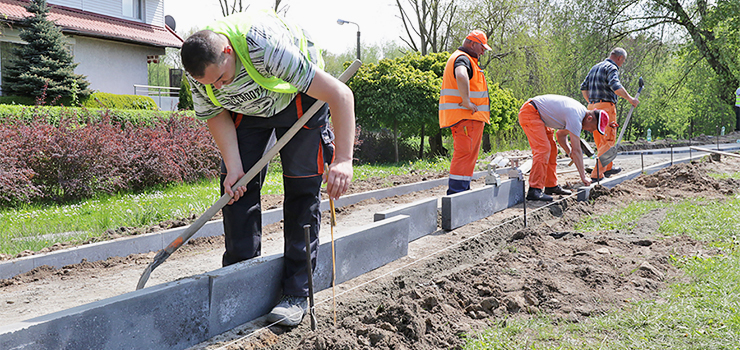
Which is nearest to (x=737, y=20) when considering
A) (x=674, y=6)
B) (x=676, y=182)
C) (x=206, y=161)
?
(x=674, y=6)

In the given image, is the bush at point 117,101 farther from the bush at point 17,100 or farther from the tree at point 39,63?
the bush at point 17,100

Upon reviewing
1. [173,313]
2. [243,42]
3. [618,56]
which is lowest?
[173,313]

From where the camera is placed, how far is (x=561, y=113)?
6.25 m

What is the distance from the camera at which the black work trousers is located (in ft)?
9.36

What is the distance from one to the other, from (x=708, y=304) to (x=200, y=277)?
9.03ft

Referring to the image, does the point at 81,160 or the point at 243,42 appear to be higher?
the point at 243,42

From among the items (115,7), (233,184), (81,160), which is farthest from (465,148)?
(115,7)

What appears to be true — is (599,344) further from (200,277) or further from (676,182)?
(676,182)

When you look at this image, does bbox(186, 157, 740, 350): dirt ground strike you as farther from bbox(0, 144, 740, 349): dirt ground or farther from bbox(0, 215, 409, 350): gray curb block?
bbox(0, 215, 409, 350): gray curb block

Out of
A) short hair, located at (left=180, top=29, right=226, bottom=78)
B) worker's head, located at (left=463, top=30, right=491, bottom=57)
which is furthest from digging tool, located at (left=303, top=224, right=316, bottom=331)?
worker's head, located at (left=463, top=30, right=491, bottom=57)

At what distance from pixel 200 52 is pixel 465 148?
158 inches

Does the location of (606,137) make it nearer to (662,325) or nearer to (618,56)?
(618,56)

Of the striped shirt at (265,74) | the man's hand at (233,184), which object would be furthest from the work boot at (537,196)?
the man's hand at (233,184)

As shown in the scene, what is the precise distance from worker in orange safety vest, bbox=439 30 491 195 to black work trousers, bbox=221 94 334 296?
3019mm
